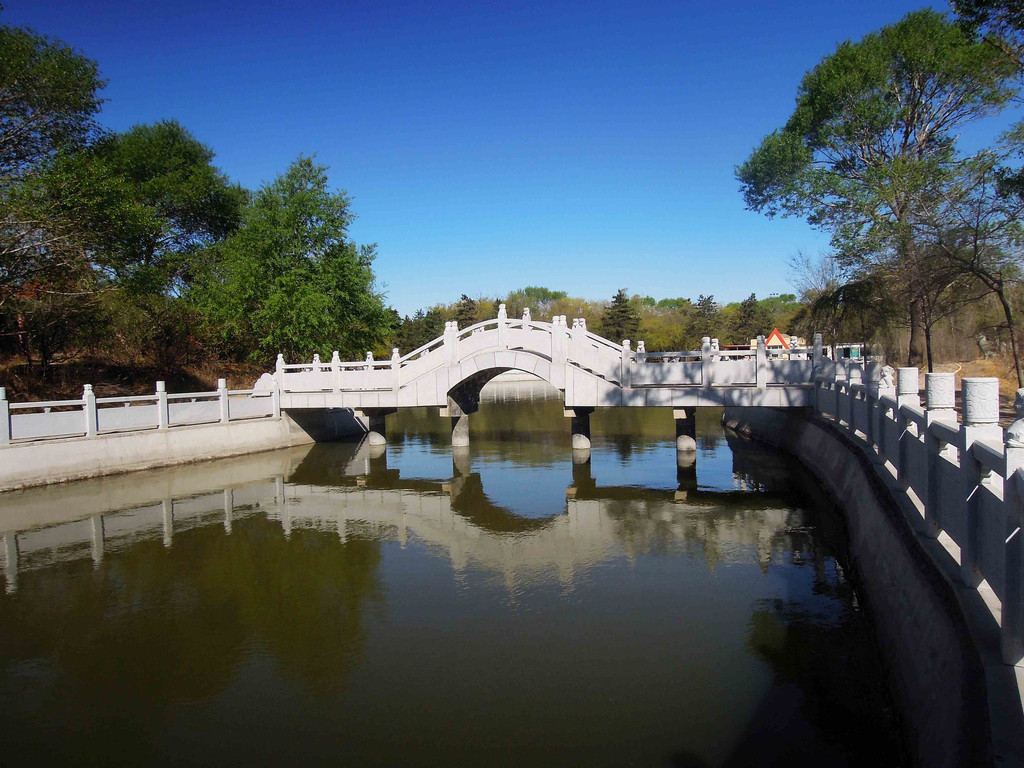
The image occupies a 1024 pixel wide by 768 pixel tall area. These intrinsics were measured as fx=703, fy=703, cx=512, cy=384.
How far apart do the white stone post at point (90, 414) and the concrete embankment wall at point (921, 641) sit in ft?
52.2

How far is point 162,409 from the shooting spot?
18125 mm

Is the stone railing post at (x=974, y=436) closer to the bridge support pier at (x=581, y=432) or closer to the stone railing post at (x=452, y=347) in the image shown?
the bridge support pier at (x=581, y=432)

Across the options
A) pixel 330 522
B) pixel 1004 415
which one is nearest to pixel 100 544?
pixel 330 522

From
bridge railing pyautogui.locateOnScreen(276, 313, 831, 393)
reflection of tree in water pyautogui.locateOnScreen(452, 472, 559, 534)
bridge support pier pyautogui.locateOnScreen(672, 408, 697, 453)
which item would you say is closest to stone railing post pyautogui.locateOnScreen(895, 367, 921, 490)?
reflection of tree in water pyautogui.locateOnScreen(452, 472, 559, 534)

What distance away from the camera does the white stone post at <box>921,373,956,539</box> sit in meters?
5.26

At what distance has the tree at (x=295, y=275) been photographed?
27016 mm

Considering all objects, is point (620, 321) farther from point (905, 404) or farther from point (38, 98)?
point (905, 404)

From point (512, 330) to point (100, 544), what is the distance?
1084cm

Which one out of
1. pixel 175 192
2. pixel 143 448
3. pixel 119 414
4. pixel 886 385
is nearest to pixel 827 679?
pixel 886 385

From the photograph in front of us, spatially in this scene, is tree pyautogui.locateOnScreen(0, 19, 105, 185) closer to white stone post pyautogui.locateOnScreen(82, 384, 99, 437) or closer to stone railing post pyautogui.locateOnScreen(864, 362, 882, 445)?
white stone post pyautogui.locateOnScreen(82, 384, 99, 437)

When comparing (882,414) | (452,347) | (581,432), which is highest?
(452,347)

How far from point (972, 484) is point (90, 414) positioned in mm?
17402

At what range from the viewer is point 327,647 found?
23.3ft

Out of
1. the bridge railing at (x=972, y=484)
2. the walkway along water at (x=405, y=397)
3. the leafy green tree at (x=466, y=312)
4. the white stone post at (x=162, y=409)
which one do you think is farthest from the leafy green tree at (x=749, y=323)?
the bridge railing at (x=972, y=484)
